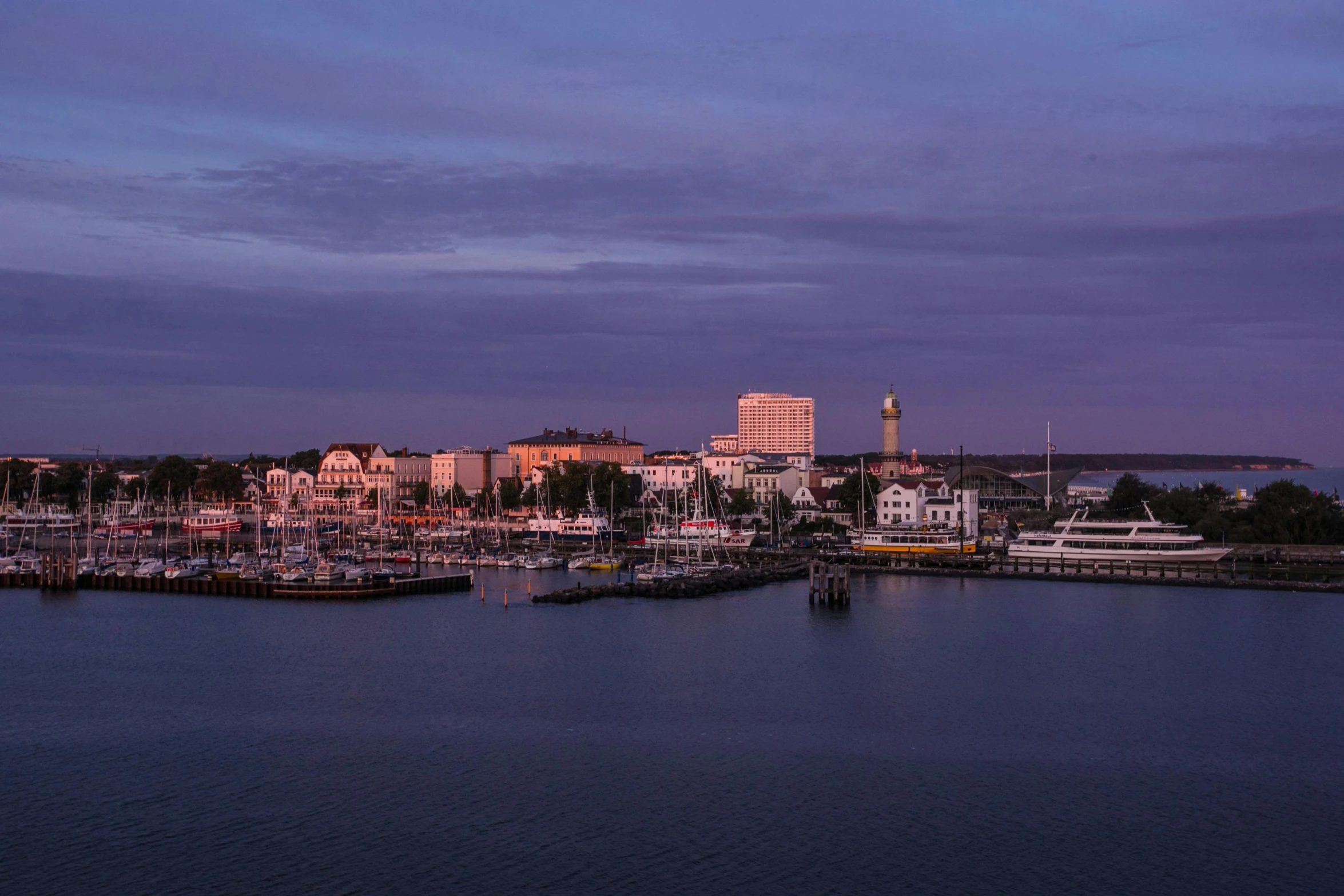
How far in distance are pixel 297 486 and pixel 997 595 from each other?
198 ft

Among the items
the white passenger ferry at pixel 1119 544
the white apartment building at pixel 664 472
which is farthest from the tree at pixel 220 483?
the white passenger ferry at pixel 1119 544

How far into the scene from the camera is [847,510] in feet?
227

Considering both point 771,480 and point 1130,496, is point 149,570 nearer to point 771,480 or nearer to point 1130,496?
point 771,480

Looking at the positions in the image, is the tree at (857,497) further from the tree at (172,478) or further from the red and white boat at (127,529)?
the tree at (172,478)

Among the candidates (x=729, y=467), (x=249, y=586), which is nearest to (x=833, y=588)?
(x=249, y=586)

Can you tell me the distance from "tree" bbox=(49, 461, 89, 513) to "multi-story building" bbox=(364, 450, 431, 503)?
18.7 meters

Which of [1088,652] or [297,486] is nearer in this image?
[1088,652]

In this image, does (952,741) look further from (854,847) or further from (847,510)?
(847,510)

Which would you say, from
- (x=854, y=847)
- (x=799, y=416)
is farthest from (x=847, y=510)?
(x=799, y=416)

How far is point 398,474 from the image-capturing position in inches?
3489

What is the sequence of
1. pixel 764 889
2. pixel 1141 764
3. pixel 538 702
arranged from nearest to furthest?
1. pixel 764 889
2. pixel 1141 764
3. pixel 538 702

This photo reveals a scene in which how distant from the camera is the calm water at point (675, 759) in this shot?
15.6m

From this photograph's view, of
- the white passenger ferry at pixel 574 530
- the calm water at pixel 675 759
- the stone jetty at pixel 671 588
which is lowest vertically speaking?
the calm water at pixel 675 759

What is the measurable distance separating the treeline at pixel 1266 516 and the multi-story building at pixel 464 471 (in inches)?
1764
